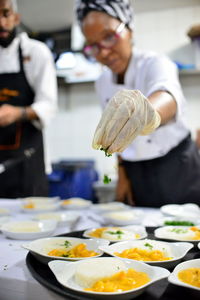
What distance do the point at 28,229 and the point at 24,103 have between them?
1419mm

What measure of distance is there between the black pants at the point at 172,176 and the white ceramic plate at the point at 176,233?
70 cm

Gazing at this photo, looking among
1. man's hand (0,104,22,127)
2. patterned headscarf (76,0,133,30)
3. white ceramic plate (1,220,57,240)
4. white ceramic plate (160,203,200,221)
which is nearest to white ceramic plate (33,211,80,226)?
white ceramic plate (1,220,57,240)

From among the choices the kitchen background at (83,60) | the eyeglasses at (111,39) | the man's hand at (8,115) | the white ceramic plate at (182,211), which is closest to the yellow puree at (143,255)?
the white ceramic plate at (182,211)

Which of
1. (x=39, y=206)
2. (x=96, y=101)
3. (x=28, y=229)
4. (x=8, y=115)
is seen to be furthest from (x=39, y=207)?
(x=96, y=101)

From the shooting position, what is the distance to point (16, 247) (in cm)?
110

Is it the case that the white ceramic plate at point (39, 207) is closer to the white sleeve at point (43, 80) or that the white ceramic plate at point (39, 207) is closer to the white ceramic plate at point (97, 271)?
the white sleeve at point (43, 80)

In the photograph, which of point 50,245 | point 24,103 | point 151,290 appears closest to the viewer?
point 151,290

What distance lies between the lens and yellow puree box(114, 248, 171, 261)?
871mm

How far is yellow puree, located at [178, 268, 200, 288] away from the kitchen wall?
3664 mm

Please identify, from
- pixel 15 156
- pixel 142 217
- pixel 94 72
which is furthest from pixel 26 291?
pixel 94 72

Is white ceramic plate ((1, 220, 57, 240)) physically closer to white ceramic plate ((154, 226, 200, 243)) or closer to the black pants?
white ceramic plate ((154, 226, 200, 243))

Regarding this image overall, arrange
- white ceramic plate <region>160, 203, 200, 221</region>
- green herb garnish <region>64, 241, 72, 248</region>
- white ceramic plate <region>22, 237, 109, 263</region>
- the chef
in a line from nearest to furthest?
white ceramic plate <region>22, 237, 109, 263</region>
green herb garnish <region>64, 241, 72, 248</region>
white ceramic plate <region>160, 203, 200, 221</region>
the chef

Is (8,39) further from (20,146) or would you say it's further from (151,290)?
(151,290)

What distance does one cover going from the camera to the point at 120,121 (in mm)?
859
